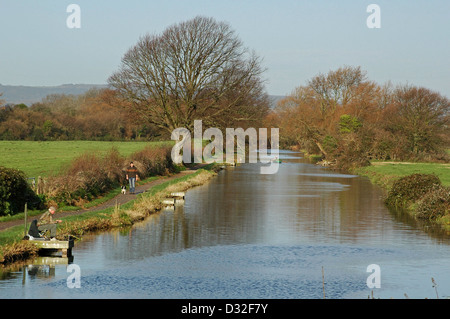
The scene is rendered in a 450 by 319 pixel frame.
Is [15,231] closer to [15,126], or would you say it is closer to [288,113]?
[15,126]

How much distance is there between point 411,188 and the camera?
3281cm

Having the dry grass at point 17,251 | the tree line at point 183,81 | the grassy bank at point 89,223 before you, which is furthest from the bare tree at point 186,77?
the dry grass at point 17,251

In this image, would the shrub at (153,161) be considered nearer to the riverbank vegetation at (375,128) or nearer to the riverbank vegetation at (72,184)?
the riverbank vegetation at (72,184)

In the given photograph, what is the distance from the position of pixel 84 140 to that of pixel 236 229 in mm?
87585

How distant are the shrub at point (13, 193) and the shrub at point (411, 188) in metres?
18.6

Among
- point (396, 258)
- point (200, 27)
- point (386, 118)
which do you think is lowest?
point (396, 258)

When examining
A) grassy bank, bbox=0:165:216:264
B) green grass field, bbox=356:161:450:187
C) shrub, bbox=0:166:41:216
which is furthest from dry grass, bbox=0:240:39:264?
green grass field, bbox=356:161:450:187

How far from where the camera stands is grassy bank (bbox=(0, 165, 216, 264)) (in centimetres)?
1811

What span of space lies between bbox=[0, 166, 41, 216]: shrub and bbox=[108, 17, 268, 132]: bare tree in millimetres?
33068

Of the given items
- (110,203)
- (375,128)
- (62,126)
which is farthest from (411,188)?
(62,126)

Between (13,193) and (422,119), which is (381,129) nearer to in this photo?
(422,119)

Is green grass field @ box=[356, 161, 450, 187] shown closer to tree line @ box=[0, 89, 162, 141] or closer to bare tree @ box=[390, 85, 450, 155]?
bare tree @ box=[390, 85, 450, 155]
